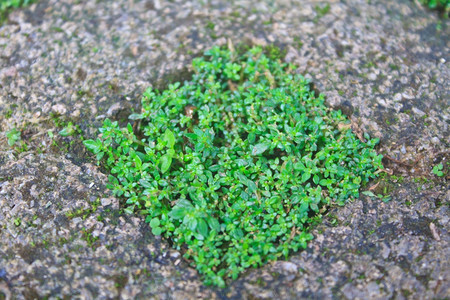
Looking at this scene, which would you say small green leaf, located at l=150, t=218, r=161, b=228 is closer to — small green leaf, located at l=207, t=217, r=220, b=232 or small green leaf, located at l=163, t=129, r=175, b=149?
small green leaf, located at l=207, t=217, r=220, b=232

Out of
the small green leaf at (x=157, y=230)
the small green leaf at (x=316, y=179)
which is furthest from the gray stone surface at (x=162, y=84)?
the small green leaf at (x=316, y=179)

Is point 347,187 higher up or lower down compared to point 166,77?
lower down

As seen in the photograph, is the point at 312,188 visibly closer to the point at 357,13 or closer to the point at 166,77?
the point at 166,77

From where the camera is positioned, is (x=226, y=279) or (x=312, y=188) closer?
(x=226, y=279)

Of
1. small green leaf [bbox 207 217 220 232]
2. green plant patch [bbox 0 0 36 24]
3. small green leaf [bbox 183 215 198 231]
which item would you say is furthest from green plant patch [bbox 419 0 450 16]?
green plant patch [bbox 0 0 36 24]

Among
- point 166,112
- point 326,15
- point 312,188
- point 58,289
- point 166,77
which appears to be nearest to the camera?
point 58,289

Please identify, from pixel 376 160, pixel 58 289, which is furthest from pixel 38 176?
pixel 376 160

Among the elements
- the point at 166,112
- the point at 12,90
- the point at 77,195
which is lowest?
the point at 77,195
